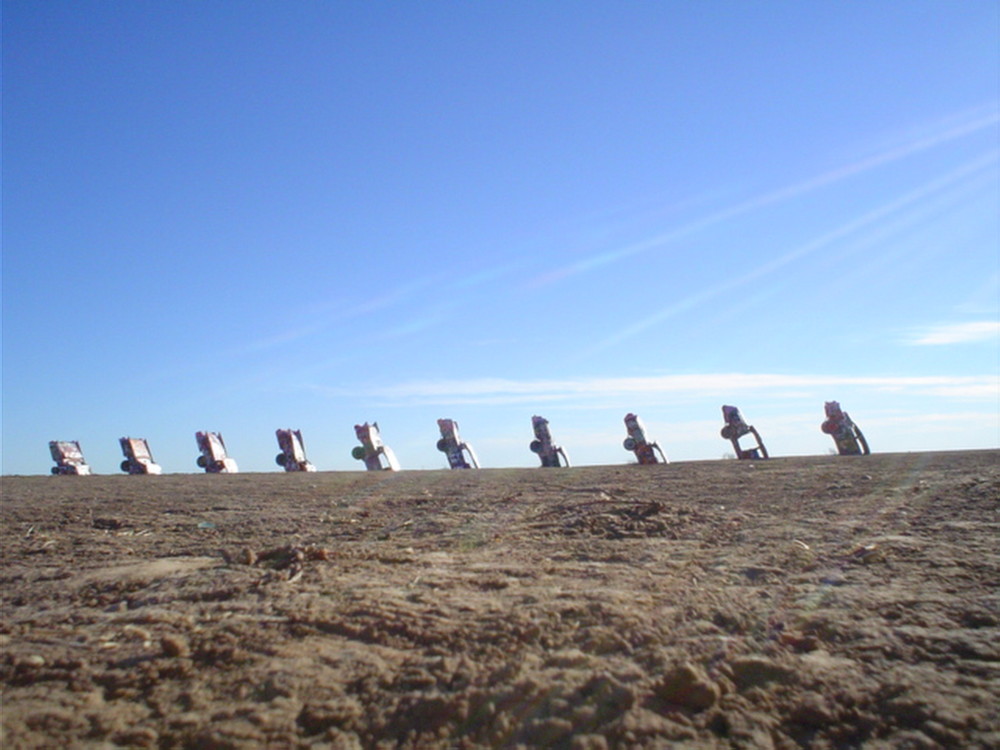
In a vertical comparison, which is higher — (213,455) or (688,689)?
(213,455)

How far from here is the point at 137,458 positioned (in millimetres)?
16609

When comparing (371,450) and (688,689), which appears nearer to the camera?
(688,689)

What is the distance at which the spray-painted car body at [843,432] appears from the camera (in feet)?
49.6

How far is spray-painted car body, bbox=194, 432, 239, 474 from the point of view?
17641 mm

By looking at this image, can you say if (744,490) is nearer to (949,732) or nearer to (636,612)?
(636,612)

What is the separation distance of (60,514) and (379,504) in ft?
9.07

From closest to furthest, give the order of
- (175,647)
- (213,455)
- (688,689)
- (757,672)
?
(688,689) < (757,672) < (175,647) < (213,455)

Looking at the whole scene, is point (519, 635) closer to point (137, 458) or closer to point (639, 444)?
point (639, 444)

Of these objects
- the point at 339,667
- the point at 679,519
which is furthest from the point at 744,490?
the point at 339,667

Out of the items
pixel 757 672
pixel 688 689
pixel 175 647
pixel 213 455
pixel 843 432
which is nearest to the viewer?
pixel 688 689

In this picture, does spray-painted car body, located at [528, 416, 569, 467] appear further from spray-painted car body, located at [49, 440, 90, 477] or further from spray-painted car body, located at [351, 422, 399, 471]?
spray-painted car body, located at [49, 440, 90, 477]

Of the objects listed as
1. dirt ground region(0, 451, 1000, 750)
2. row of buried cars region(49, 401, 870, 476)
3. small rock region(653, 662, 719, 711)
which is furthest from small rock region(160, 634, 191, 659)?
row of buried cars region(49, 401, 870, 476)

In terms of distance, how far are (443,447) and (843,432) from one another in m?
9.81

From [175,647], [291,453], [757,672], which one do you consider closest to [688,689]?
[757,672]
